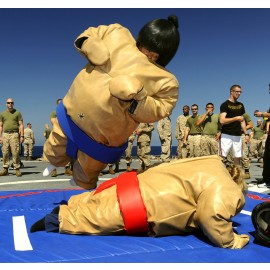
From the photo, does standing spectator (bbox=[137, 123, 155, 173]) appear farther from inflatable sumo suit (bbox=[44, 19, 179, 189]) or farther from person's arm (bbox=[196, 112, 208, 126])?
inflatable sumo suit (bbox=[44, 19, 179, 189])

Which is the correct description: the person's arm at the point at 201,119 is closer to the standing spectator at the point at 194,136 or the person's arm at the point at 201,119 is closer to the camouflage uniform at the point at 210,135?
the camouflage uniform at the point at 210,135

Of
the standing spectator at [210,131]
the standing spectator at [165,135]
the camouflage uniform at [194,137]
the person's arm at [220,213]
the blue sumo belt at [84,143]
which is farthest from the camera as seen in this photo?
the standing spectator at [165,135]

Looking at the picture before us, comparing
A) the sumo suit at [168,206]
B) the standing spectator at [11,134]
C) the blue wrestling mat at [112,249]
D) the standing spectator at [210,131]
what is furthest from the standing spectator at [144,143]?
the sumo suit at [168,206]

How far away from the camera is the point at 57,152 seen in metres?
3.08

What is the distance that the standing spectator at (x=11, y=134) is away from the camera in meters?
7.08

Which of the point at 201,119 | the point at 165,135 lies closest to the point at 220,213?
the point at 201,119

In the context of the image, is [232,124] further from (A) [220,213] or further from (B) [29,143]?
(B) [29,143]

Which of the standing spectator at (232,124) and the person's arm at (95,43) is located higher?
the person's arm at (95,43)

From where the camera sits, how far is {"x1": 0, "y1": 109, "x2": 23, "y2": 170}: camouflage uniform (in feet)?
23.2

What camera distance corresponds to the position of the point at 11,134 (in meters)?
7.14

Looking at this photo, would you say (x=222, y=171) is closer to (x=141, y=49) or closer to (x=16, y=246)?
(x=141, y=49)

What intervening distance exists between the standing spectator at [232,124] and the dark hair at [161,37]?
11.3 feet

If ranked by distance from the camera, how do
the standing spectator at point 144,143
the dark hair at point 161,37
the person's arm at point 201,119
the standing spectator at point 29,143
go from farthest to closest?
1. the standing spectator at point 29,143
2. the person's arm at point 201,119
3. the standing spectator at point 144,143
4. the dark hair at point 161,37

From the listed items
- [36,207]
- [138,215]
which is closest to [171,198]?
[138,215]
